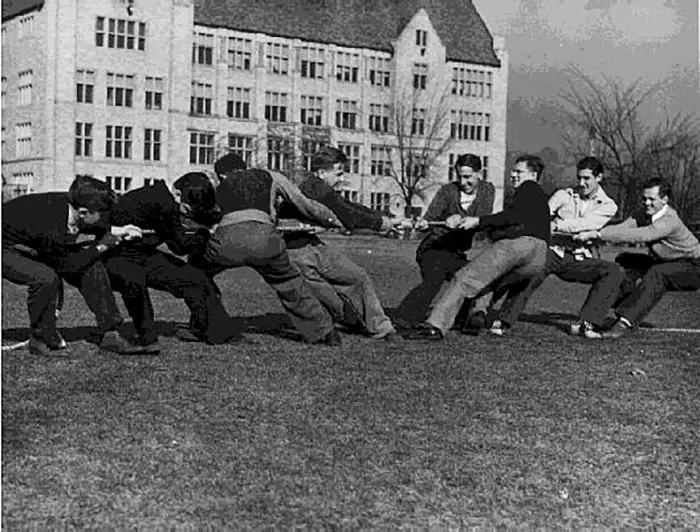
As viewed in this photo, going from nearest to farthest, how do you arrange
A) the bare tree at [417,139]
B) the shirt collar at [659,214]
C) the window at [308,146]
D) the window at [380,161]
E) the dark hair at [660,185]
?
the shirt collar at [659,214] → the dark hair at [660,185] → the window at [308,146] → the bare tree at [417,139] → the window at [380,161]

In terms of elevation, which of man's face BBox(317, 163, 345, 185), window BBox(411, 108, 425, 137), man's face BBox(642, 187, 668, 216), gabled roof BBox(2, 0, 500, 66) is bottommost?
man's face BBox(642, 187, 668, 216)

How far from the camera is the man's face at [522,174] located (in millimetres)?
11648

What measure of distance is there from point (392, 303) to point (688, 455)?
38.9 feet

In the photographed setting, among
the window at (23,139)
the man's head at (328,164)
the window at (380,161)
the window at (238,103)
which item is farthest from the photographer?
the window at (380,161)

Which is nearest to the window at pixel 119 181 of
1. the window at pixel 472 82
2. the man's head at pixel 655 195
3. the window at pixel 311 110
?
the window at pixel 311 110

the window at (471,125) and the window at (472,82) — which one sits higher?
the window at (472,82)

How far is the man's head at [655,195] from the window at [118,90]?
61.7m

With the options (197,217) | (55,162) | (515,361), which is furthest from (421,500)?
(55,162)

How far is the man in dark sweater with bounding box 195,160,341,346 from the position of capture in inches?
400

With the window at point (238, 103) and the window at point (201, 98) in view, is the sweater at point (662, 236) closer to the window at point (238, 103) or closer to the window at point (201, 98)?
the window at point (201, 98)

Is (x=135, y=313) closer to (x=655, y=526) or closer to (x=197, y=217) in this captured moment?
(x=197, y=217)

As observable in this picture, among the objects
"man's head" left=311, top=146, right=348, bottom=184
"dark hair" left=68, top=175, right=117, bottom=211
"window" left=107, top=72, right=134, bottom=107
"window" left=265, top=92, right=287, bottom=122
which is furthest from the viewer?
"window" left=265, top=92, right=287, bottom=122

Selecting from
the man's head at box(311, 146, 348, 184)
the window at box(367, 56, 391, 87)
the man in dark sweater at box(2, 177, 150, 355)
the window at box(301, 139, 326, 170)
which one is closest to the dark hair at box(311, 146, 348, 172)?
the man's head at box(311, 146, 348, 184)

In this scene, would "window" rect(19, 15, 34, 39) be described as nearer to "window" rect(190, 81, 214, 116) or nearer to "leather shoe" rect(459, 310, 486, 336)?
"window" rect(190, 81, 214, 116)
